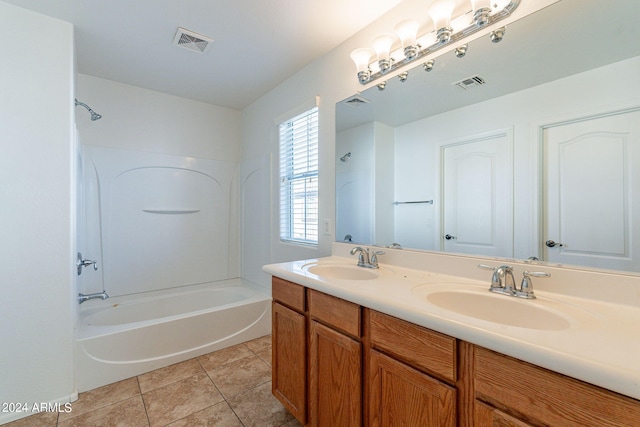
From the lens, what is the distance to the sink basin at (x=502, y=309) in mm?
898

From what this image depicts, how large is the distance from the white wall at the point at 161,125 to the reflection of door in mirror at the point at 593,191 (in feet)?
9.96

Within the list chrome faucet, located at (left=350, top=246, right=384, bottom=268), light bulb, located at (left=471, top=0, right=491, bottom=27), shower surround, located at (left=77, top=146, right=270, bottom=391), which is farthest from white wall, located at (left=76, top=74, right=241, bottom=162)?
light bulb, located at (left=471, top=0, right=491, bottom=27)

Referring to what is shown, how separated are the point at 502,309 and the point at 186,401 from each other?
185 cm

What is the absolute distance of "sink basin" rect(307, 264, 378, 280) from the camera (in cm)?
158

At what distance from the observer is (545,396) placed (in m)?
0.63

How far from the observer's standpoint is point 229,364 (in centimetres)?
216

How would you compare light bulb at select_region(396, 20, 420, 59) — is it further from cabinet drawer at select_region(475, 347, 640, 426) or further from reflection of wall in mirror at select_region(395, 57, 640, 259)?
cabinet drawer at select_region(475, 347, 640, 426)

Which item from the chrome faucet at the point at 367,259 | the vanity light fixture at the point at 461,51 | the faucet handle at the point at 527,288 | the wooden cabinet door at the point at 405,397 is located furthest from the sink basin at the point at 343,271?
the vanity light fixture at the point at 461,51

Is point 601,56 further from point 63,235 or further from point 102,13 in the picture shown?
point 63,235

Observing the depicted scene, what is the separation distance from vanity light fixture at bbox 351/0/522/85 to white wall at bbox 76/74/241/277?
211 cm

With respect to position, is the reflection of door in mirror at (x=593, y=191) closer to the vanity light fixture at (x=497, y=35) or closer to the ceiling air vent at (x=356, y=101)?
the vanity light fixture at (x=497, y=35)

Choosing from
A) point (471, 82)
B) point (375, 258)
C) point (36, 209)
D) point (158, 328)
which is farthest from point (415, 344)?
point (36, 209)

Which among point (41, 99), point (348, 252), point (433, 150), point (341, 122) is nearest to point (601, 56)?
point (433, 150)

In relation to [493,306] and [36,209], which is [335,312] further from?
[36,209]
